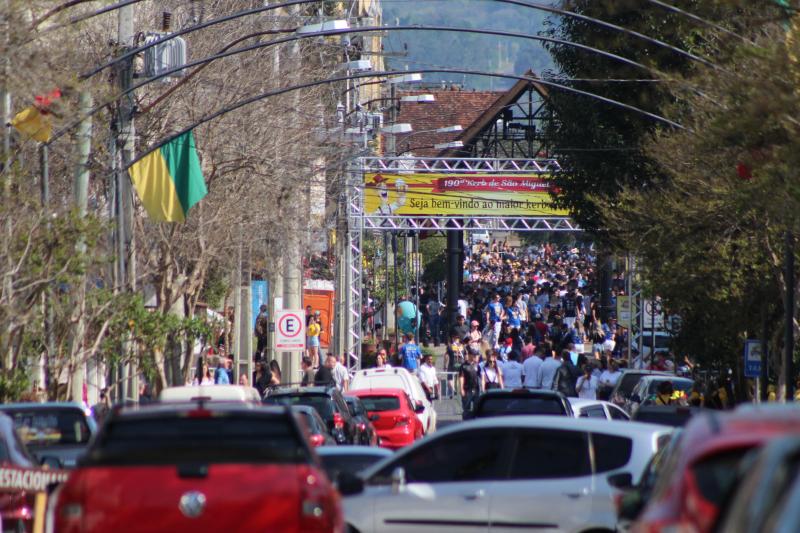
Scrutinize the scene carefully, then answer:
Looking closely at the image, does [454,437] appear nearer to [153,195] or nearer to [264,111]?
[153,195]

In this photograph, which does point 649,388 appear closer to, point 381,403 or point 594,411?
point 381,403

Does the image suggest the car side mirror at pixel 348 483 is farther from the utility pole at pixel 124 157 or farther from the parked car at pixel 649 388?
the parked car at pixel 649 388

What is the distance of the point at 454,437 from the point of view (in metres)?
11.6

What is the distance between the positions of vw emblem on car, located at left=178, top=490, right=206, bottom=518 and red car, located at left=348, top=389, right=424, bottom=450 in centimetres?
1755

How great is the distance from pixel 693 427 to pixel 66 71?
44.9ft

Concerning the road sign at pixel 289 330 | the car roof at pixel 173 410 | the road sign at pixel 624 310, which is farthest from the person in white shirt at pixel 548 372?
the car roof at pixel 173 410

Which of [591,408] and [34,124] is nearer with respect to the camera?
[34,124]

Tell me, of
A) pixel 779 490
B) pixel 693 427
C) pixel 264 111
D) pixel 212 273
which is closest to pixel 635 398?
pixel 264 111

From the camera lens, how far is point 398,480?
11.3 metres

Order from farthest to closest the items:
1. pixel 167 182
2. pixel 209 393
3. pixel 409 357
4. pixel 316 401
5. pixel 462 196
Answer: pixel 462 196, pixel 409 357, pixel 167 182, pixel 316 401, pixel 209 393

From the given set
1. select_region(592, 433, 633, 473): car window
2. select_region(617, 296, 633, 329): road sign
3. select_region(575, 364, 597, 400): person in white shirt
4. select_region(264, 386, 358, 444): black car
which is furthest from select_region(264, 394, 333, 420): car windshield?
select_region(617, 296, 633, 329): road sign

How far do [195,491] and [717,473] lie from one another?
3.35 m

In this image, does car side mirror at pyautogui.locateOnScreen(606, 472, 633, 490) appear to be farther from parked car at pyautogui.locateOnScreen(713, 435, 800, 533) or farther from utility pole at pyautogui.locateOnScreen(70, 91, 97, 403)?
utility pole at pyautogui.locateOnScreen(70, 91, 97, 403)

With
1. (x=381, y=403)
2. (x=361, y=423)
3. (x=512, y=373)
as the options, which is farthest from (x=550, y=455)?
(x=512, y=373)
